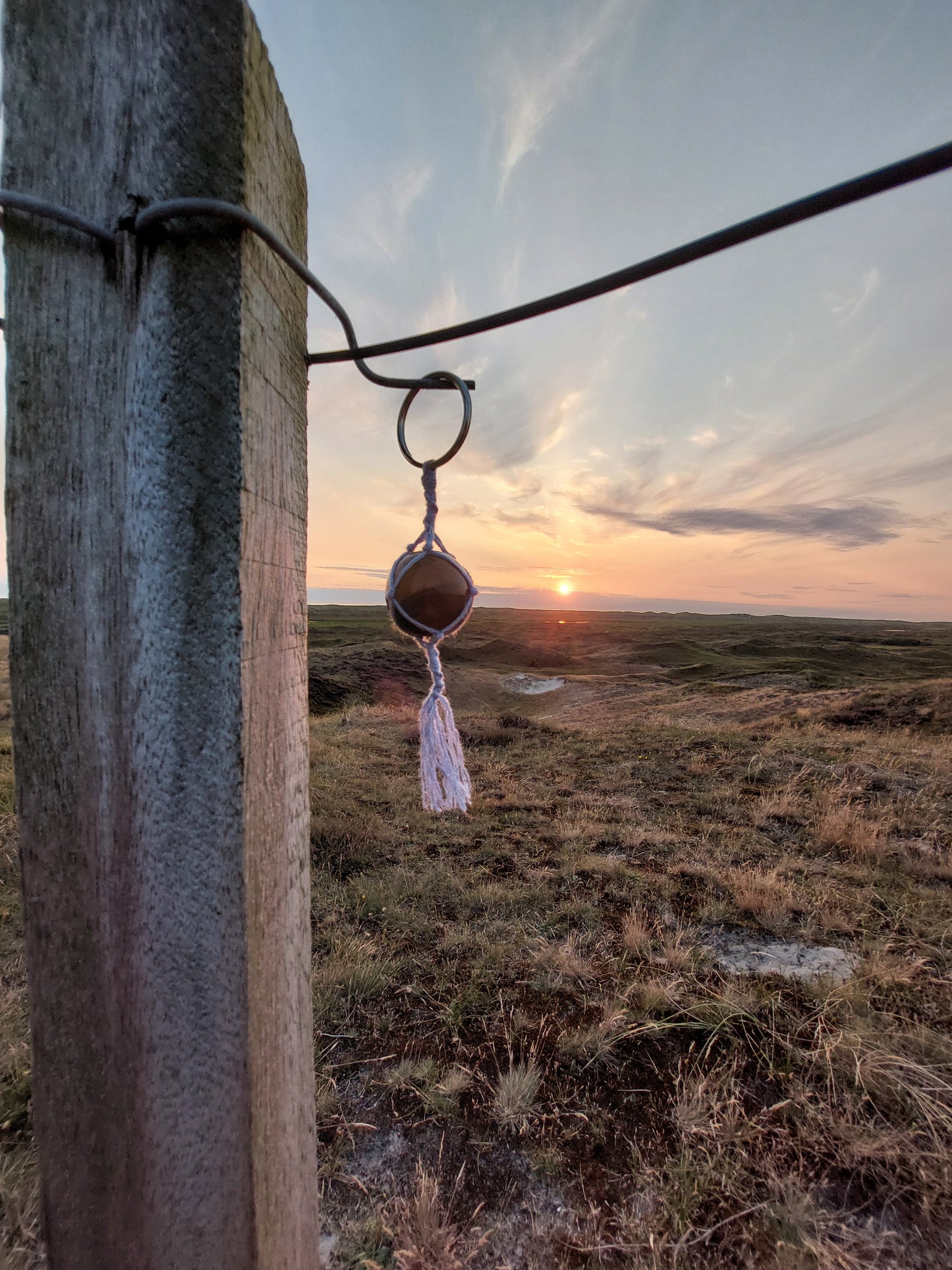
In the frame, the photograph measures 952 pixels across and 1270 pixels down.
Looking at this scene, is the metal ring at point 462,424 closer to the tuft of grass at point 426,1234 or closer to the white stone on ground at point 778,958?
the tuft of grass at point 426,1234

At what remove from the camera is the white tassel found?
1.54 metres

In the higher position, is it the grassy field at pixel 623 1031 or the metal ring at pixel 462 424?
the metal ring at pixel 462 424

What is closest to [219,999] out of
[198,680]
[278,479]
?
[198,680]

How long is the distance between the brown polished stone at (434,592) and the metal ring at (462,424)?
0.27 metres

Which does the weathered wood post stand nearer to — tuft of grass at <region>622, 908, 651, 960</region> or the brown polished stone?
the brown polished stone

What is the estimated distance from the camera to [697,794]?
242 inches

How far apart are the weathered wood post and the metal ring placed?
38cm

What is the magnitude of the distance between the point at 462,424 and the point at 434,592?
0.47 meters

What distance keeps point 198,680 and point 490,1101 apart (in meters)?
2.30

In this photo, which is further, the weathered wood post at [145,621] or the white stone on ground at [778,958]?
the white stone on ground at [778,958]

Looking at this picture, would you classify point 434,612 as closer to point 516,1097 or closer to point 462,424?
point 462,424

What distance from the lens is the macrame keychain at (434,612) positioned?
1472 millimetres

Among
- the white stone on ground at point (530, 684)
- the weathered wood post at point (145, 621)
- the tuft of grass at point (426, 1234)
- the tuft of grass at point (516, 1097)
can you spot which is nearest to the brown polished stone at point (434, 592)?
the weathered wood post at point (145, 621)

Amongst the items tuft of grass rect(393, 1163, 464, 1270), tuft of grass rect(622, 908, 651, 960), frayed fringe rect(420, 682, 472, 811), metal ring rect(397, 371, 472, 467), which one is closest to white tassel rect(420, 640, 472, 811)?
frayed fringe rect(420, 682, 472, 811)
